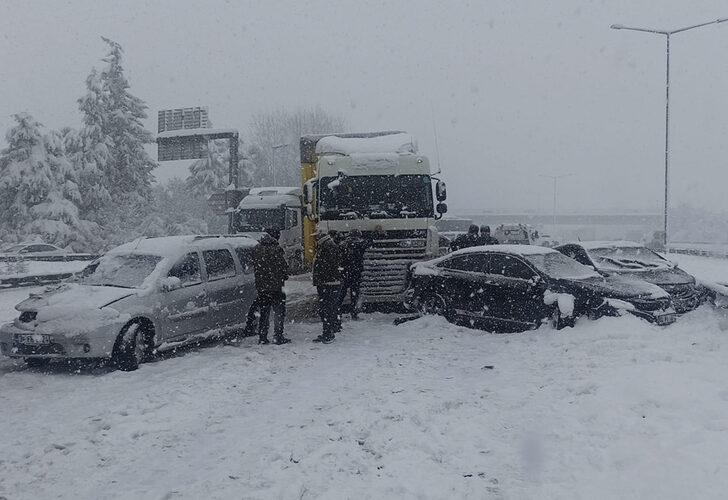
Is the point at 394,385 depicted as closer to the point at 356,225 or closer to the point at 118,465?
the point at 118,465

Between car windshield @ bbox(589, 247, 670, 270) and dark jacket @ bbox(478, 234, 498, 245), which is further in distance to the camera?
dark jacket @ bbox(478, 234, 498, 245)

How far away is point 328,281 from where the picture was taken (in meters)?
10.3

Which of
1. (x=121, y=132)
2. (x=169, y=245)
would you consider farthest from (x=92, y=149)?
(x=169, y=245)

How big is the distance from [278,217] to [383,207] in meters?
9.48

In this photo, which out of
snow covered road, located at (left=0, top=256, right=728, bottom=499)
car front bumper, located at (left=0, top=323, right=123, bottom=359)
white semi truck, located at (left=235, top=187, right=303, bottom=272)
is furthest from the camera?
white semi truck, located at (left=235, top=187, right=303, bottom=272)

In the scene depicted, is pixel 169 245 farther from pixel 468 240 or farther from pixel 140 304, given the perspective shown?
pixel 468 240

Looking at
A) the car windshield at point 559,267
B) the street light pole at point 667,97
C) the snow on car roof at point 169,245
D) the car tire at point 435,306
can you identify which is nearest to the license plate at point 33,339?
the snow on car roof at point 169,245

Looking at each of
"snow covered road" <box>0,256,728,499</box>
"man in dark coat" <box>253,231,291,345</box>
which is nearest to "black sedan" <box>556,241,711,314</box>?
"snow covered road" <box>0,256,728,499</box>

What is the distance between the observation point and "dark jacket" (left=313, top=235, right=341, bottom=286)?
405 inches

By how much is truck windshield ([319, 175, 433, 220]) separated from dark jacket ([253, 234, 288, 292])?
3409 mm

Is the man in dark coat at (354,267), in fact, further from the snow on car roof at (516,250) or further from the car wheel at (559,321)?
the car wheel at (559,321)

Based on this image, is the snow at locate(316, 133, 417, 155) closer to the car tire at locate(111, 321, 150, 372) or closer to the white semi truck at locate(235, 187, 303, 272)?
the white semi truck at locate(235, 187, 303, 272)

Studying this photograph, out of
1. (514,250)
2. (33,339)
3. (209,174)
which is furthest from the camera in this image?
(209,174)

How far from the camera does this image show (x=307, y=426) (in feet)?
19.7
